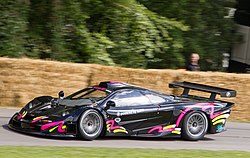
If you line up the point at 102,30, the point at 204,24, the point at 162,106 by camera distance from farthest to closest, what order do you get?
the point at 204,24 → the point at 102,30 → the point at 162,106

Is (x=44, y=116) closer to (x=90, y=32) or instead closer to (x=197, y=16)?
(x=90, y=32)

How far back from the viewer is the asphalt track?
11.1m

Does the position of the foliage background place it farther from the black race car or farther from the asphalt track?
the black race car

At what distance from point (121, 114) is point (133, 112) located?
0.92 feet

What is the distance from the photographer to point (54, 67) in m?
16.4

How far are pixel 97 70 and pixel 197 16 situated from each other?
782cm

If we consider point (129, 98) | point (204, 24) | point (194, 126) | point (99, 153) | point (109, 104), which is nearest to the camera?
point (99, 153)

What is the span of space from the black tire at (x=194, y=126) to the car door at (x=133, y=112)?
2.21ft

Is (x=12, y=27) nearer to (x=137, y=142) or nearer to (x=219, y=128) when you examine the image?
(x=137, y=142)

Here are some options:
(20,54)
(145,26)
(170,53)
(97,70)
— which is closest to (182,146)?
(97,70)

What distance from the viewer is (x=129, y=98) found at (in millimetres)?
12359

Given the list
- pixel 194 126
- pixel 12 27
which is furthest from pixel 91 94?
pixel 12 27

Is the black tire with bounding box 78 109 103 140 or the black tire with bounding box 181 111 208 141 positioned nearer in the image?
the black tire with bounding box 78 109 103 140

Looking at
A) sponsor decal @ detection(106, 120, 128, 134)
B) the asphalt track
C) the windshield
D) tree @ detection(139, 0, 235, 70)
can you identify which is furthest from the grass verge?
tree @ detection(139, 0, 235, 70)
